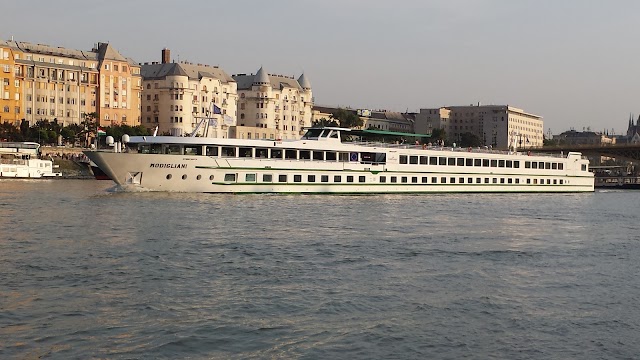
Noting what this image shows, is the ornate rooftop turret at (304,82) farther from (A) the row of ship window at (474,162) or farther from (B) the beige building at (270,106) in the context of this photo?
(A) the row of ship window at (474,162)

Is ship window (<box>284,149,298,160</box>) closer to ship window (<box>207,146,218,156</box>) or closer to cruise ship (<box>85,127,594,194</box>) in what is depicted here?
cruise ship (<box>85,127,594,194</box>)

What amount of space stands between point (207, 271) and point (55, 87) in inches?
4082

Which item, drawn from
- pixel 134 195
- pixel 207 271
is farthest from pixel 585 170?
pixel 207 271

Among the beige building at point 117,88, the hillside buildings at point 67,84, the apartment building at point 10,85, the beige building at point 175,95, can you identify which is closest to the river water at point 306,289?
the apartment building at point 10,85

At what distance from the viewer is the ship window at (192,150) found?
4725 centimetres

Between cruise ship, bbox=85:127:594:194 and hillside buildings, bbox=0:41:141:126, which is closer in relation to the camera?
cruise ship, bbox=85:127:594:194

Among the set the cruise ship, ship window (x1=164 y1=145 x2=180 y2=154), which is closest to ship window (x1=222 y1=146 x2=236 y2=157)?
the cruise ship

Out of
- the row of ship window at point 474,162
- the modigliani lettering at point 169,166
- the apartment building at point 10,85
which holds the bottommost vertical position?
the modigliani lettering at point 169,166

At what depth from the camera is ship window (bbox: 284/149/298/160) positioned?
169ft

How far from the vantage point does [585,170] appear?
79.9 meters

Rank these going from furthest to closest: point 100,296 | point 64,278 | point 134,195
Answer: point 134,195 < point 64,278 < point 100,296

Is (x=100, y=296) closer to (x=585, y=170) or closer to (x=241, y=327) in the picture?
(x=241, y=327)

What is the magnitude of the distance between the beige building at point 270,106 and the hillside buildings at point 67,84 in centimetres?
2584

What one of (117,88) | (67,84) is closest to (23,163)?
(67,84)
